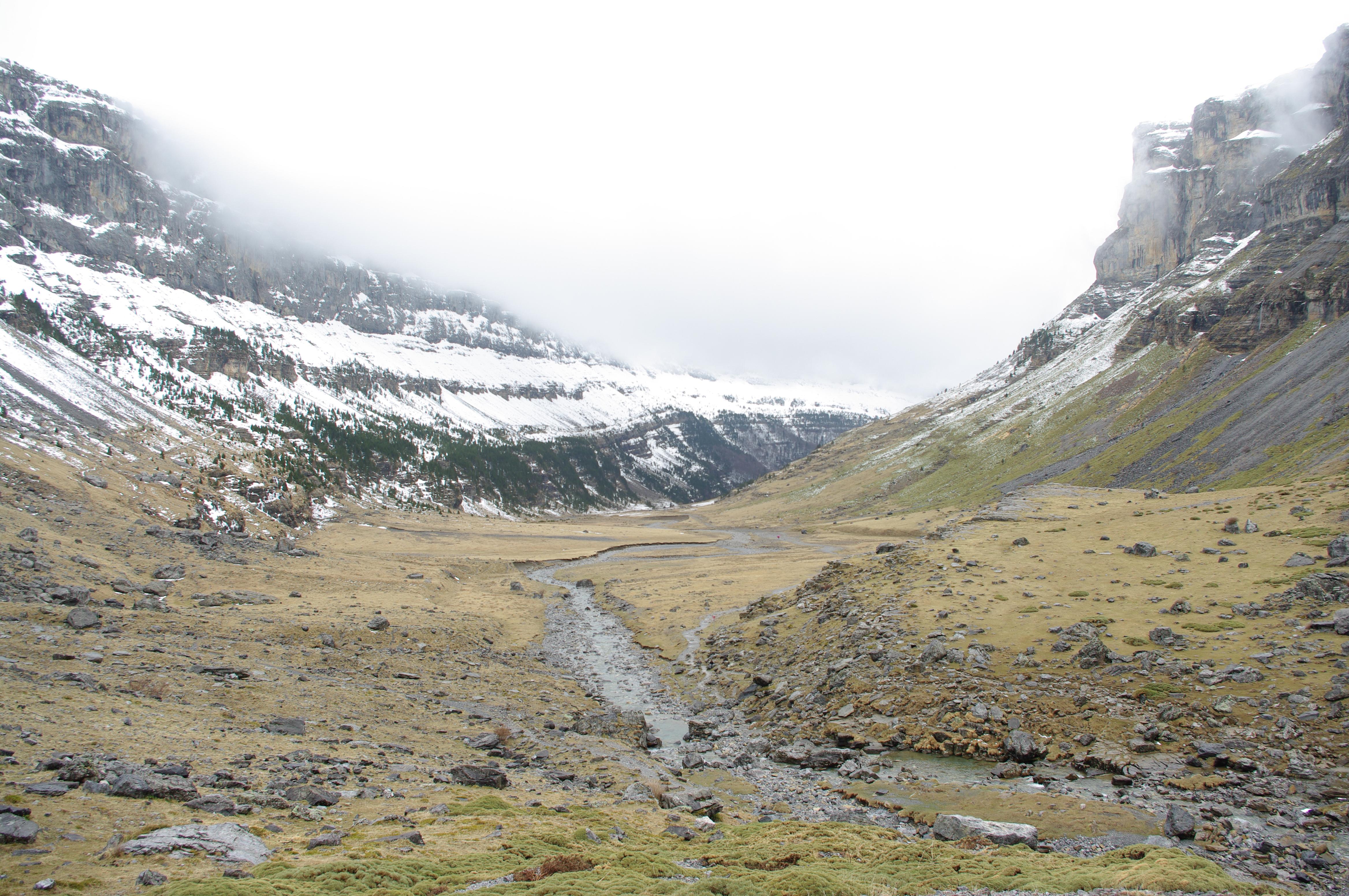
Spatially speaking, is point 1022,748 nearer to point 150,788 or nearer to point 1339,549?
point 1339,549

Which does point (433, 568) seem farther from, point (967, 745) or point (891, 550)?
point (967, 745)

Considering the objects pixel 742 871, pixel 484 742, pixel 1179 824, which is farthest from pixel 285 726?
pixel 1179 824

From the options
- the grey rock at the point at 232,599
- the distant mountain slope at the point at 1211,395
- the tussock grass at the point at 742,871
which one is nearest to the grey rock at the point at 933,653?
the tussock grass at the point at 742,871

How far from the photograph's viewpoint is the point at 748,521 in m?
198

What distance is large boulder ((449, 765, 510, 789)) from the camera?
2116 cm

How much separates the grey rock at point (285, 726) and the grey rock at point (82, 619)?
1609 cm

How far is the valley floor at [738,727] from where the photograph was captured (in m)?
14.4

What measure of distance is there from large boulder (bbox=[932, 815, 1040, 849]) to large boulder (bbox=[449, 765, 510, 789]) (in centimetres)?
1376

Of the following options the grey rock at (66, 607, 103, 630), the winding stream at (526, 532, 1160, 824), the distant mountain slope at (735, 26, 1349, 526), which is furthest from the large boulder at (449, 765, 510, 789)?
the distant mountain slope at (735, 26, 1349, 526)

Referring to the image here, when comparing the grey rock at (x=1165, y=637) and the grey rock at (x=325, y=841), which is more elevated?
the grey rock at (x=1165, y=637)

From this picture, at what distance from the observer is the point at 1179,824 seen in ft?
56.2

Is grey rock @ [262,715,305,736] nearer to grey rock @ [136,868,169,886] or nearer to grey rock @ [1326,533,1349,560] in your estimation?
grey rock @ [136,868,169,886]

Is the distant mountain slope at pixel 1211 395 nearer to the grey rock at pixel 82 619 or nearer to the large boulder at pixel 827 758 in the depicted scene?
the large boulder at pixel 827 758

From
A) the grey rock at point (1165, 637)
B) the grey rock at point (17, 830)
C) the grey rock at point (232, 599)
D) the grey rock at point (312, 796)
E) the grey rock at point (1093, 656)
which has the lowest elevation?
the grey rock at point (312, 796)
